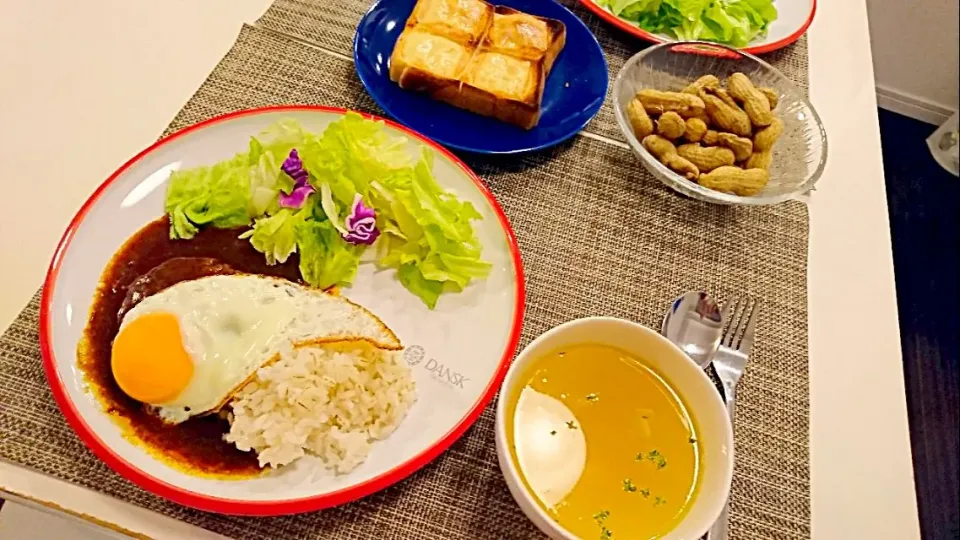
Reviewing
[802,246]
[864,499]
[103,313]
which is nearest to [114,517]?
[103,313]

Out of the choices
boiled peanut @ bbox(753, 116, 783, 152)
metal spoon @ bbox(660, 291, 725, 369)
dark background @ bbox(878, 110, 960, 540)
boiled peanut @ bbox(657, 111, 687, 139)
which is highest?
boiled peanut @ bbox(657, 111, 687, 139)

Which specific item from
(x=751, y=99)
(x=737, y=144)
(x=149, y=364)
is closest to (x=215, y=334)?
(x=149, y=364)

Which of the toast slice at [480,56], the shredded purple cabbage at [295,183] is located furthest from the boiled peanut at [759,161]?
the shredded purple cabbage at [295,183]

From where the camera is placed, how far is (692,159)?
1.61m

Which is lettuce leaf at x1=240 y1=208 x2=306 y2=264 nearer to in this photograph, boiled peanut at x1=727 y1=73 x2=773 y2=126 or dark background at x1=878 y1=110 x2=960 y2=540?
boiled peanut at x1=727 y1=73 x2=773 y2=126

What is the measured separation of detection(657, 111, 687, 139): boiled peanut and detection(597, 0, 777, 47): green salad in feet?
1.37

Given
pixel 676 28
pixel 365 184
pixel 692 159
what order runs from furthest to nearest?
pixel 676 28, pixel 692 159, pixel 365 184

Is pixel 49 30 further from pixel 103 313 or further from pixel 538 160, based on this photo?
pixel 538 160

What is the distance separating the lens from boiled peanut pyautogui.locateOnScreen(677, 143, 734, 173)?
5.26ft

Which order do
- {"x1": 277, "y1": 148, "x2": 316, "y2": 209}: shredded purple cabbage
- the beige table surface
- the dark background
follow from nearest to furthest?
the beige table surface
{"x1": 277, "y1": 148, "x2": 316, "y2": 209}: shredded purple cabbage
the dark background

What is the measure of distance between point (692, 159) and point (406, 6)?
80cm

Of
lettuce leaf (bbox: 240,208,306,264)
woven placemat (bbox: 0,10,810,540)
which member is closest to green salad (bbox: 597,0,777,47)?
woven placemat (bbox: 0,10,810,540)

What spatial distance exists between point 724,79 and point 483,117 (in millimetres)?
633

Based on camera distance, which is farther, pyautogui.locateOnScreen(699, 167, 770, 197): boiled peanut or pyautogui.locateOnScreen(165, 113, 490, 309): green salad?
pyautogui.locateOnScreen(699, 167, 770, 197): boiled peanut
